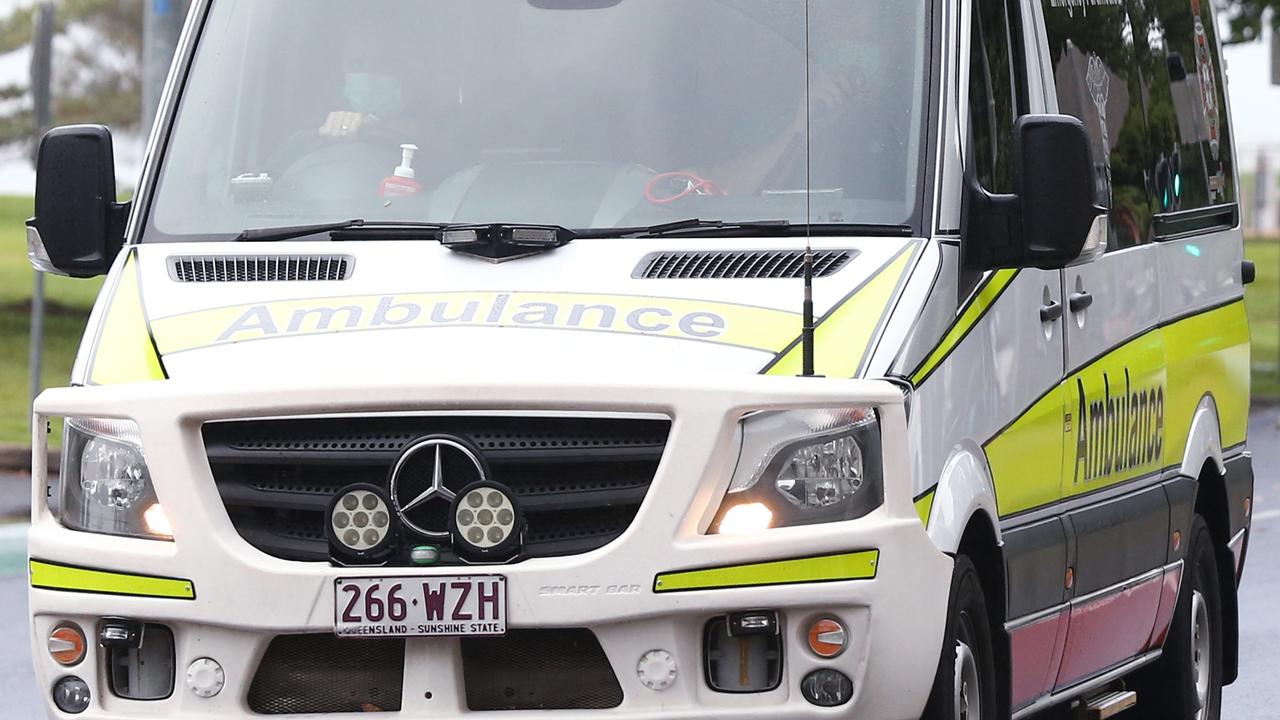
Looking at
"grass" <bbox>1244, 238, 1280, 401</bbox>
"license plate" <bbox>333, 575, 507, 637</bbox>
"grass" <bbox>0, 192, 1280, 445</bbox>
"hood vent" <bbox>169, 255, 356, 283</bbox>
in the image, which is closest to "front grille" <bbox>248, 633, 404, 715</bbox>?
"license plate" <bbox>333, 575, 507, 637</bbox>

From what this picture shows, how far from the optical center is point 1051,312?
23.6 ft

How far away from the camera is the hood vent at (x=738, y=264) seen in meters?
6.12

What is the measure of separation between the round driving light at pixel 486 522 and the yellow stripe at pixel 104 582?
22.4 inches

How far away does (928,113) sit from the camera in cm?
650

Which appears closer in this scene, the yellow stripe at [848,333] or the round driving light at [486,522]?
the round driving light at [486,522]

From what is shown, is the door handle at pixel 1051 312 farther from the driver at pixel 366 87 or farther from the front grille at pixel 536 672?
the front grille at pixel 536 672

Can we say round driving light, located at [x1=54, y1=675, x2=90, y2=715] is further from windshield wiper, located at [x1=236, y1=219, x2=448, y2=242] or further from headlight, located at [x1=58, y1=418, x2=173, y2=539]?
windshield wiper, located at [x1=236, y1=219, x2=448, y2=242]

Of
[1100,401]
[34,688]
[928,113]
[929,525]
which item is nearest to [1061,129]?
[928,113]

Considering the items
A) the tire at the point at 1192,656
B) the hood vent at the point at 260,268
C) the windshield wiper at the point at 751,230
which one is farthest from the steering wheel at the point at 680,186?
the tire at the point at 1192,656

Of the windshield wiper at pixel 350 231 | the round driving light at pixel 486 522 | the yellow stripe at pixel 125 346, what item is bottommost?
the round driving light at pixel 486 522

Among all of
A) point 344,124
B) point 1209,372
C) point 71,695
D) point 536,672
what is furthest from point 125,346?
point 1209,372

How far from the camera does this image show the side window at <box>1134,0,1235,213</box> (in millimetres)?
8789

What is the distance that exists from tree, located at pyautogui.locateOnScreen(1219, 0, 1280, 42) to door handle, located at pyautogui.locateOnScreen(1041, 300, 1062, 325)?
19090mm

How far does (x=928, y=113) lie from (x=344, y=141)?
1.43m
